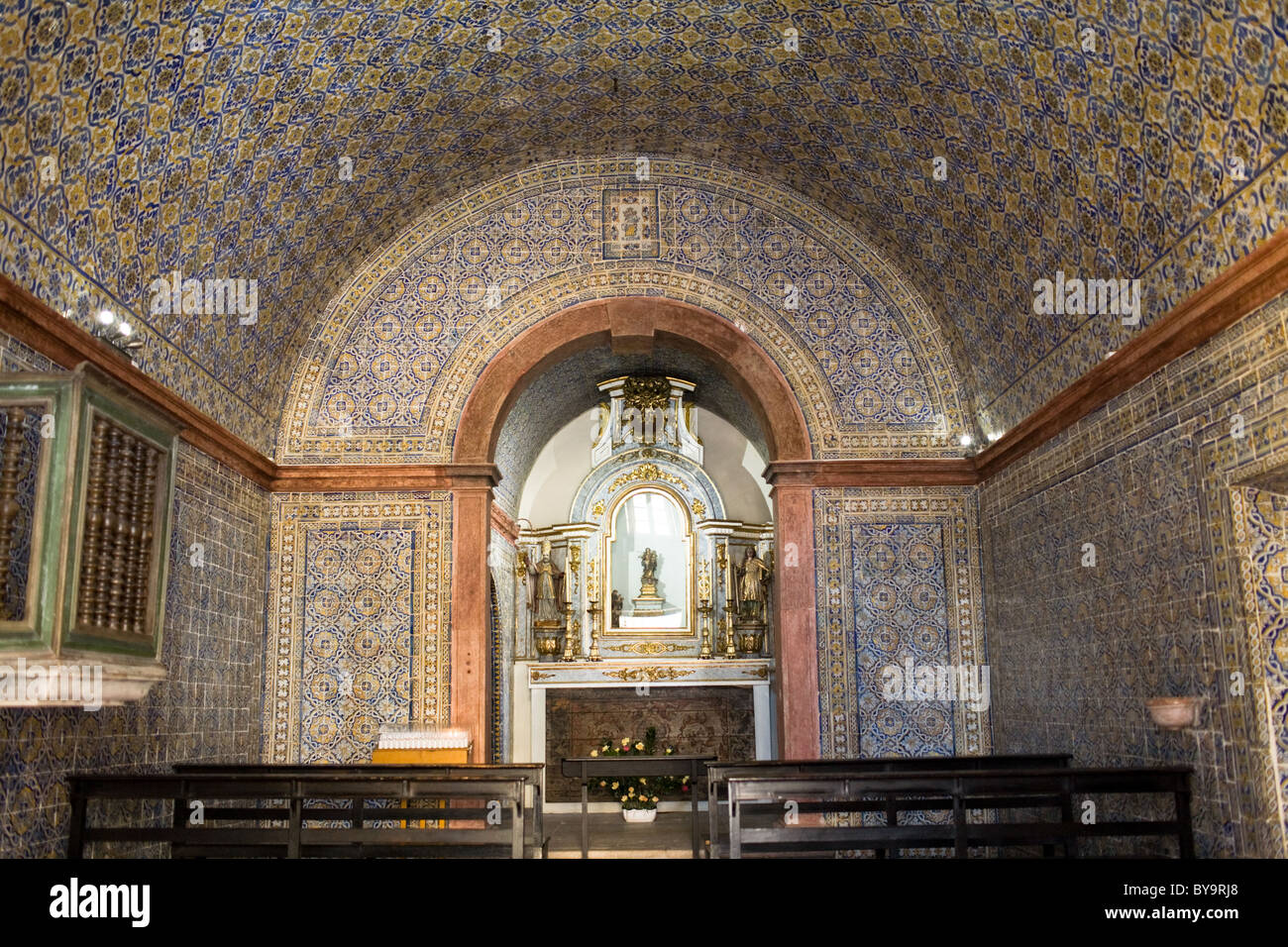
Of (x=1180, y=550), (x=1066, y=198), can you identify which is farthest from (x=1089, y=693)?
(x=1066, y=198)

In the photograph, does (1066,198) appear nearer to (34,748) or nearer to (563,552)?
(34,748)

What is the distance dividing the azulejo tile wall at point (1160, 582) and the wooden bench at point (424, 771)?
365 cm

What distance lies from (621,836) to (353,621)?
11.8 feet

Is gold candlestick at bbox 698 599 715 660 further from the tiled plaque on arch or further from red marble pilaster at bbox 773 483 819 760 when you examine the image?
the tiled plaque on arch

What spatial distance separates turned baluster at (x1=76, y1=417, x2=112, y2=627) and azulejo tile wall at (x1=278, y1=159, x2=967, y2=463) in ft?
14.7

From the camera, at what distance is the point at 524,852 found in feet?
22.6

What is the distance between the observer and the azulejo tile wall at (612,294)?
10289 millimetres

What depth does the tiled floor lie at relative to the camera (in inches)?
396

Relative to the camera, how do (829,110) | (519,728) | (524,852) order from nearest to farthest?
(524,852)
(829,110)
(519,728)

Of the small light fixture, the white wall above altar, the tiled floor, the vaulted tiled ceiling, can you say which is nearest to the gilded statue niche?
the white wall above altar

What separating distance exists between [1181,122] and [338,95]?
17.8 ft

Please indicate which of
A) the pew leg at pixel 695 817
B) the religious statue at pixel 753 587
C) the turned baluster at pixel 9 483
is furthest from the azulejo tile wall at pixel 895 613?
the turned baluster at pixel 9 483

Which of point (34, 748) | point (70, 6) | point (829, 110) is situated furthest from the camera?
point (829, 110)

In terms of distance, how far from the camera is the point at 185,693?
8.24m
